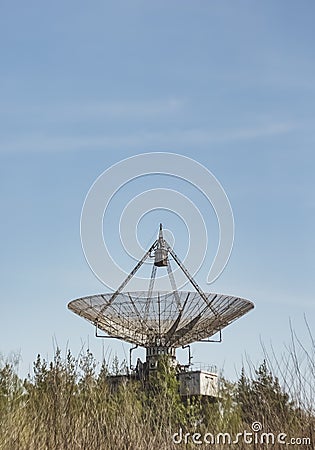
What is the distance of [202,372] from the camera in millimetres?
29094

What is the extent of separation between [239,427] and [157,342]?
20.3 m

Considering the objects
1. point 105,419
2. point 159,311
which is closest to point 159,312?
point 159,311

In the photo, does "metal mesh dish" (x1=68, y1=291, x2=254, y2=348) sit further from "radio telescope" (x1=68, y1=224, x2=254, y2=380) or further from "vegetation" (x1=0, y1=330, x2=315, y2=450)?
"vegetation" (x1=0, y1=330, x2=315, y2=450)

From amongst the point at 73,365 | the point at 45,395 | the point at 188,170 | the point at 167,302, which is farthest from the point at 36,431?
the point at 167,302

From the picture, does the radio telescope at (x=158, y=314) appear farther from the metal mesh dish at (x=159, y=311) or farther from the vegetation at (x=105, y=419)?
the vegetation at (x=105, y=419)

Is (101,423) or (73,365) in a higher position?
(73,365)

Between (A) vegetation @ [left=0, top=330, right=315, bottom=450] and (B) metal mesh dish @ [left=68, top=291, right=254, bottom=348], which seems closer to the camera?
(A) vegetation @ [left=0, top=330, right=315, bottom=450]

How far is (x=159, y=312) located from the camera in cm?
2645

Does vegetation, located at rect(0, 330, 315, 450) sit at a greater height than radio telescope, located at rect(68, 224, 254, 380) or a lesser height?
lesser

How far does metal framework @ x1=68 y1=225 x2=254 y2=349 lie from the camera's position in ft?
84.8

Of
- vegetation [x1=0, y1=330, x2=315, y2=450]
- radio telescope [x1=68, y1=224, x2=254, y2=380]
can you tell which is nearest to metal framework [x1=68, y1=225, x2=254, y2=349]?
radio telescope [x1=68, y1=224, x2=254, y2=380]

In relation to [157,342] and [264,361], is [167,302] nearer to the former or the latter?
[157,342]

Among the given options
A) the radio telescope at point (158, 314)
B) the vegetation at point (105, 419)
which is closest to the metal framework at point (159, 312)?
the radio telescope at point (158, 314)

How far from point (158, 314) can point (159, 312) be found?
9cm
